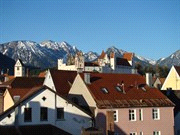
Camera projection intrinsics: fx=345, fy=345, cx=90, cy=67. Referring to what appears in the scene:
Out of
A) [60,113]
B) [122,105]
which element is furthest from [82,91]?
[60,113]

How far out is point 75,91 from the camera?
4444 cm

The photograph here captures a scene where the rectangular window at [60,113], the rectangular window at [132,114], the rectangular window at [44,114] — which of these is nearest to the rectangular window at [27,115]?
the rectangular window at [44,114]

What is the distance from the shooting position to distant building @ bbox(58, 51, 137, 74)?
160m

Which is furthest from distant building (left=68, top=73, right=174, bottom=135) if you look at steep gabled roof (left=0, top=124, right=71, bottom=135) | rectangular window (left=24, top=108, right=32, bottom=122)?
rectangular window (left=24, top=108, right=32, bottom=122)

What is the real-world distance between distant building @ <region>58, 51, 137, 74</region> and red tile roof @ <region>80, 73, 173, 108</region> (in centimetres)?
10850

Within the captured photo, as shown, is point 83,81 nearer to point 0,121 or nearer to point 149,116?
point 149,116

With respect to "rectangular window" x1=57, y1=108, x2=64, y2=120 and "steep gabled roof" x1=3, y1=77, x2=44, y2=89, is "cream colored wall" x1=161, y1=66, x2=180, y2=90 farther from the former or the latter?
"rectangular window" x1=57, y1=108, x2=64, y2=120

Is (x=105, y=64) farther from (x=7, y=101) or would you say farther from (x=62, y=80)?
(x=7, y=101)

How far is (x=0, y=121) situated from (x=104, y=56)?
146 m

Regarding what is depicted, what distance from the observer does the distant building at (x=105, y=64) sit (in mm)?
160125

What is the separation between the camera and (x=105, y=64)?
549 ft

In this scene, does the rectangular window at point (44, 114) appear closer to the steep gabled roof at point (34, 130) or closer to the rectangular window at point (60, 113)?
the steep gabled roof at point (34, 130)

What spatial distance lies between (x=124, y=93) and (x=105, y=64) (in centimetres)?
12332

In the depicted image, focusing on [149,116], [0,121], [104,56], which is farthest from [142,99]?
[104,56]
